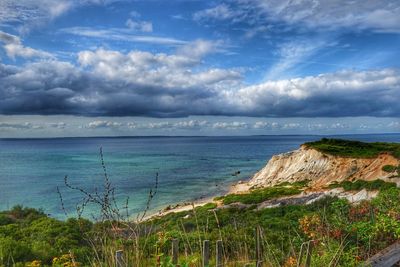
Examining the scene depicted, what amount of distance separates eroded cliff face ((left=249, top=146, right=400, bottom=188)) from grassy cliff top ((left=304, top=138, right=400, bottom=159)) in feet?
2.36

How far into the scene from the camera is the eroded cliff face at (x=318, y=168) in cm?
3944

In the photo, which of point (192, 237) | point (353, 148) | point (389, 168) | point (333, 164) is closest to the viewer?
point (192, 237)

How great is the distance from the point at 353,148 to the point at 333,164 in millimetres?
4086

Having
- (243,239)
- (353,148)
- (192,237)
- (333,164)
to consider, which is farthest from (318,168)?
(243,239)

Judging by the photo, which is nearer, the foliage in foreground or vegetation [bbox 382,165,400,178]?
the foliage in foreground

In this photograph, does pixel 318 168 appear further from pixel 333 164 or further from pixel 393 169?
pixel 393 169

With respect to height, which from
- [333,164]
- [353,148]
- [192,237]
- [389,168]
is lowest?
[333,164]

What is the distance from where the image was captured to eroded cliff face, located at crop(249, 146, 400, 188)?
39.4 metres

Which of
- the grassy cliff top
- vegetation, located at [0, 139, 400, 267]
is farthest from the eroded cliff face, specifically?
vegetation, located at [0, 139, 400, 267]

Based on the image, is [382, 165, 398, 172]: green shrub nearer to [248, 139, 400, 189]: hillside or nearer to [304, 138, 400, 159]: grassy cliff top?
[248, 139, 400, 189]: hillside

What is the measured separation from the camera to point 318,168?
48375 mm

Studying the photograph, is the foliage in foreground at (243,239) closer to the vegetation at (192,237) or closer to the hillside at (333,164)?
the vegetation at (192,237)

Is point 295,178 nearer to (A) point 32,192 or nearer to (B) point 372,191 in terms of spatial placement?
(B) point 372,191

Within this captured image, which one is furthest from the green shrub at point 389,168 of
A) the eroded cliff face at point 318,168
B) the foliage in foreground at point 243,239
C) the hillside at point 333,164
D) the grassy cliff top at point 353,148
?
the foliage in foreground at point 243,239
